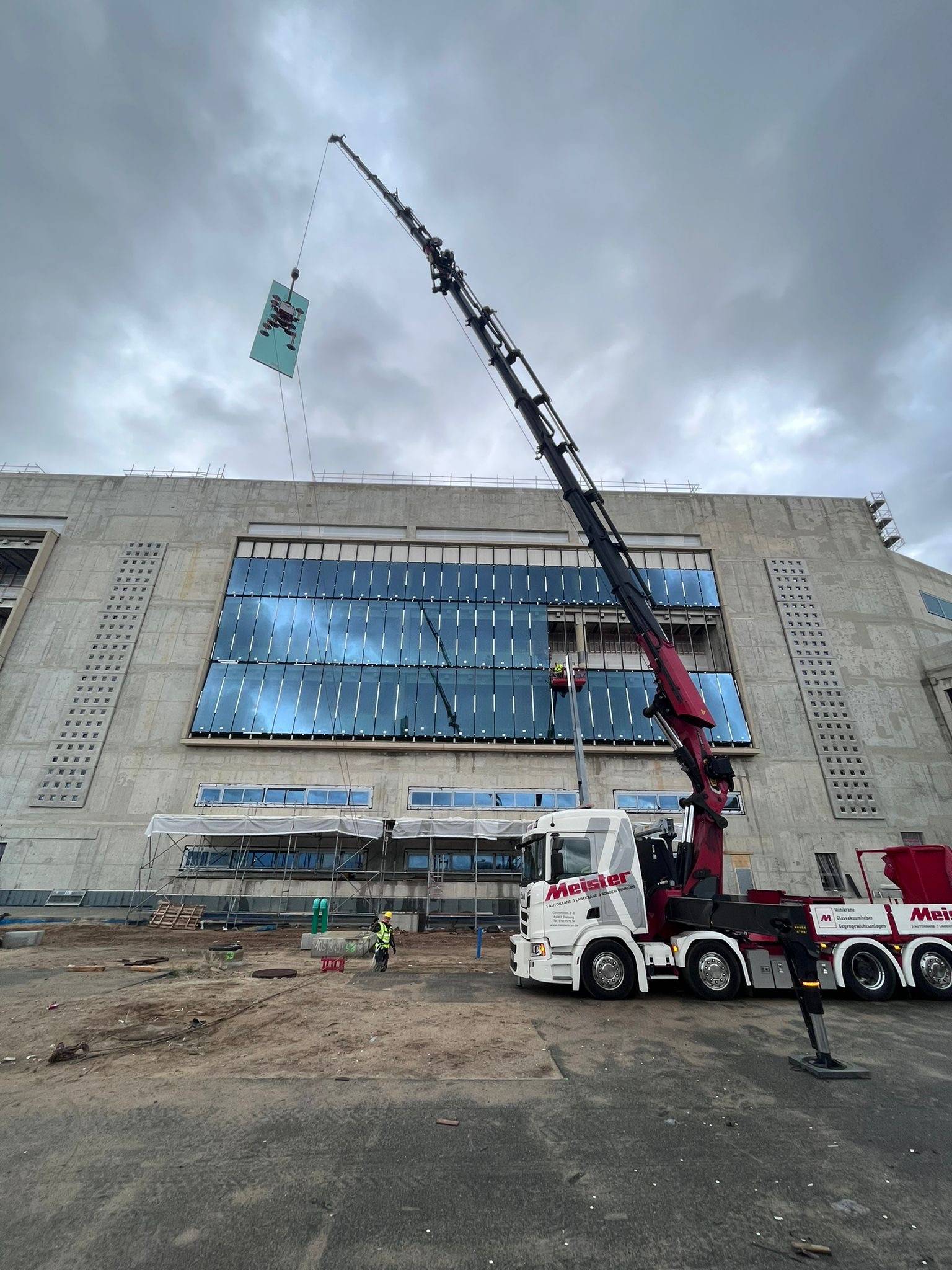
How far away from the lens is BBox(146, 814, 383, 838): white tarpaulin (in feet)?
76.2

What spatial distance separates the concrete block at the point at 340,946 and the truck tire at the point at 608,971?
8.63m

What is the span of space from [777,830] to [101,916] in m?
30.7

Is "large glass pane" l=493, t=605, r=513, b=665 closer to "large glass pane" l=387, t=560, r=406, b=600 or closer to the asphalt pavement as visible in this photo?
"large glass pane" l=387, t=560, r=406, b=600

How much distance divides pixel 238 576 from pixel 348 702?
10.5m

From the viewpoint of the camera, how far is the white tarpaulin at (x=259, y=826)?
2323 cm

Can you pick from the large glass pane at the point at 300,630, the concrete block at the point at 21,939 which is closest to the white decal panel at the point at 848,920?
the concrete block at the point at 21,939

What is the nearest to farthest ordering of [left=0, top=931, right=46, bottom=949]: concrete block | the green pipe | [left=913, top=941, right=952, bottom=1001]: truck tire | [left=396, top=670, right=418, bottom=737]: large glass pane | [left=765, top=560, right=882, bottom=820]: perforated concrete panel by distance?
[left=913, top=941, right=952, bottom=1001]: truck tire
[left=0, top=931, right=46, bottom=949]: concrete block
the green pipe
[left=765, top=560, right=882, bottom=820]: perforated concrete panel
[left=396, top=670, right=418, bottom=737]: large glass pane

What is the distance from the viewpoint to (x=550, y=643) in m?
32.2

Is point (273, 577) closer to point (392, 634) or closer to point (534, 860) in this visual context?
point (392, 634)

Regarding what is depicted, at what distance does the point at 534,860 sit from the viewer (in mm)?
11648

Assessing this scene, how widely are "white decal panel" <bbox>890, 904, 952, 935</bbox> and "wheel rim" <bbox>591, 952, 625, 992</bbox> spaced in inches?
229

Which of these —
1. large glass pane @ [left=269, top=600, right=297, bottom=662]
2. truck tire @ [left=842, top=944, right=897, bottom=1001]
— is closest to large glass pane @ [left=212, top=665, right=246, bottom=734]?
large glass pane @ [left=269, top=600, right=297, bottom=662]

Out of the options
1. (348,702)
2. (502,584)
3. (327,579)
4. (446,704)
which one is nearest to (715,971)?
(446,704)

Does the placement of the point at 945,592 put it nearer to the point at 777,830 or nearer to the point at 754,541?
the point at 754,541
